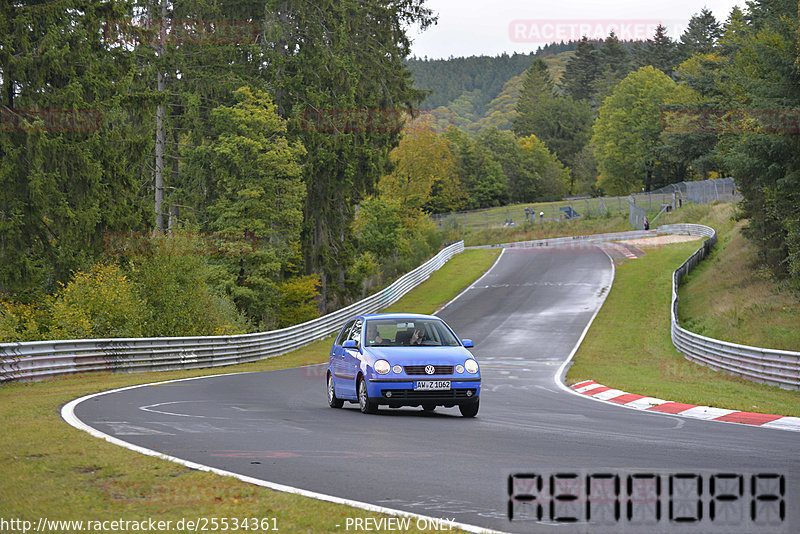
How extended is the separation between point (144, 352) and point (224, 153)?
64.4 ft

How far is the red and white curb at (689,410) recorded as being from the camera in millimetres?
13156

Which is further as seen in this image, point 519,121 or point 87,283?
point 519,121

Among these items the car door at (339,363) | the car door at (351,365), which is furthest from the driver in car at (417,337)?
the car door at (339,363)

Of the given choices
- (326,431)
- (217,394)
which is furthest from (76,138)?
(326,431)

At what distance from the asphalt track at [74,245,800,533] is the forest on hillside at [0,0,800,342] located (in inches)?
483

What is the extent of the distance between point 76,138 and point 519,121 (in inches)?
6128

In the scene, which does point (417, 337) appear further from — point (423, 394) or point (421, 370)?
point (423, 394)

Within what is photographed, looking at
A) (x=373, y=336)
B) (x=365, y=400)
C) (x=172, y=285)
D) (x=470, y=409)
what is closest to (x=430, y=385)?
(x=470, y=409)

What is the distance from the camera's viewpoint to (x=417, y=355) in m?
14.0

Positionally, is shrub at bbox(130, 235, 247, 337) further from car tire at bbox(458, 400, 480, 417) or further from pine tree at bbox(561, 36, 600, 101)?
pine tree at bbox(561, 36, 600, 101)

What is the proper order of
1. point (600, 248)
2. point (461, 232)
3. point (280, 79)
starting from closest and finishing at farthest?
point (280, 79) < point (600, 248) < point (461, 232)

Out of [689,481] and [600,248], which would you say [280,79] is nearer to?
[600,248]

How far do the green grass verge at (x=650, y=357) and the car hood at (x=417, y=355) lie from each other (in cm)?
515

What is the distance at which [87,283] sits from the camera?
86.6ft
